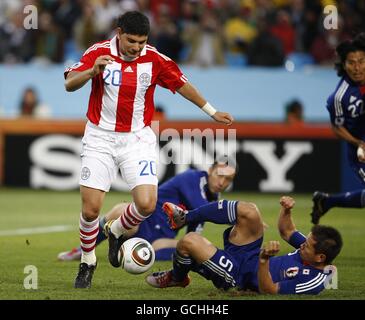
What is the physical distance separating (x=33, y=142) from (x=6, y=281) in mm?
9254

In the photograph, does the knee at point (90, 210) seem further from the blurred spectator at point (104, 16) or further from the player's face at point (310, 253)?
the blurred spectator at point (104, 16)

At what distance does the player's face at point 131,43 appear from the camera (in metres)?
8.30

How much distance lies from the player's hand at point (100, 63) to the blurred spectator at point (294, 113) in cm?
984

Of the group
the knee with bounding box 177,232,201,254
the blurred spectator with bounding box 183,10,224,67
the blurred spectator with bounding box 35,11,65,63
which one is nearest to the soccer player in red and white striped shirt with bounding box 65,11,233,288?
the knee with bounding box 177,232,201,254

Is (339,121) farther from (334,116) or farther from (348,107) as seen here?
(348,107)

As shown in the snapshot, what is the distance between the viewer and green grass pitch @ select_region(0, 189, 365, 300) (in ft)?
26.3

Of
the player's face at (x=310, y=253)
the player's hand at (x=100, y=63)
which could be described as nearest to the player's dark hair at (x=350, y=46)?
the player's face at (x=310, y=253)

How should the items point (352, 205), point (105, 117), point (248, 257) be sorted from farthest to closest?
1. point (352, 205)
2. point (105, 117)
3. point (248, 257)

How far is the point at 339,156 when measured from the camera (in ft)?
57.1

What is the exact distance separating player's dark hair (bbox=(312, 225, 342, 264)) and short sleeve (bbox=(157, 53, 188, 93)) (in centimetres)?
191

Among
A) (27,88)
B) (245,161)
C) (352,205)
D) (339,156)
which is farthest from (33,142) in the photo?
(352,205)

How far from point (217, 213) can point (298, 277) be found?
0.85 metres

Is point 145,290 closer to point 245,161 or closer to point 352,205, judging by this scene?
point 352,205

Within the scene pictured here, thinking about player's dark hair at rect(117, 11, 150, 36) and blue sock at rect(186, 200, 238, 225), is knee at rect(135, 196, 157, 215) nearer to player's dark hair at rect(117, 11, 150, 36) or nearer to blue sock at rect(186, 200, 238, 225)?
blue sock at rect(186, 200, 238, 225)
